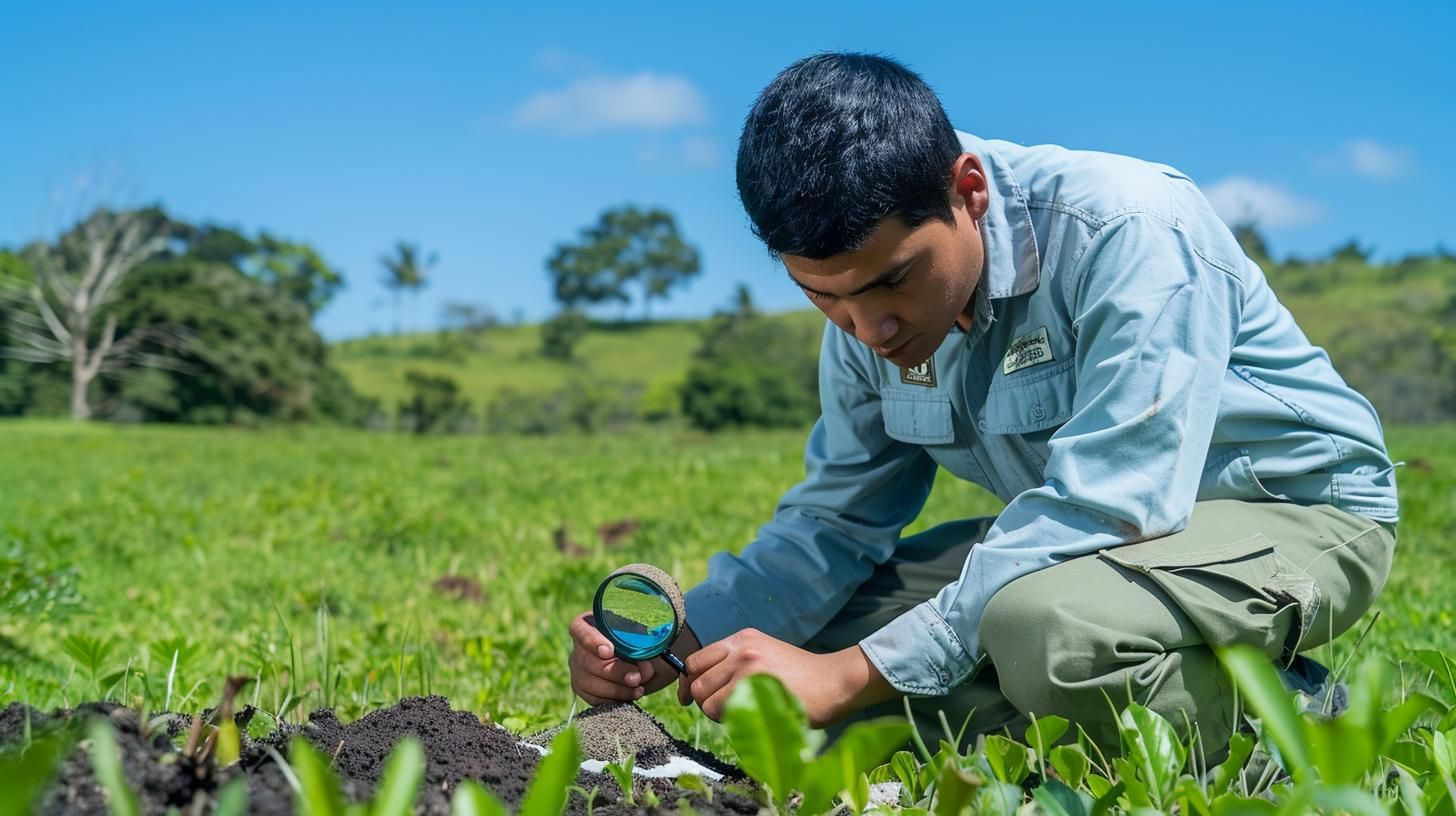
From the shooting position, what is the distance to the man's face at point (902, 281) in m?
2.44

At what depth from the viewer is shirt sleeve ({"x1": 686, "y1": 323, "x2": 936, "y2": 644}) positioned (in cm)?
311

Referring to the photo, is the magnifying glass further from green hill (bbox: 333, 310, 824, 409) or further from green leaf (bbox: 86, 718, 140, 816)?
green hill (bbox: 333, 310, 824, 409)

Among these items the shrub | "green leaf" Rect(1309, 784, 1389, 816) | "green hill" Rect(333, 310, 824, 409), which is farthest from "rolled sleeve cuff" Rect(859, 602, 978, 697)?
"green hill" Rect(333, 310, 824, 409)

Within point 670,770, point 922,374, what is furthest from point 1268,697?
point 922,374

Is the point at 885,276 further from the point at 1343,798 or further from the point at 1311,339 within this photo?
the point at 1311,339

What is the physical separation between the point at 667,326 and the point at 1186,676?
8103cm

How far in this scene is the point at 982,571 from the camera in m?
2.39

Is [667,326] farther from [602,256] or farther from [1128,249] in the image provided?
[1128,249]

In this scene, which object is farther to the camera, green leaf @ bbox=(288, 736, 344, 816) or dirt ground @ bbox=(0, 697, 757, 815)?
dirt ground @ bbox=(0, 697, 757, 815)

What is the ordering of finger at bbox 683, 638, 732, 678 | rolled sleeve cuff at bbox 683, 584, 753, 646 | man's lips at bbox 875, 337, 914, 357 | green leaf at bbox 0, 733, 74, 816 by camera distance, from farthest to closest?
rolled sleeve cuff at bbox 683, 584, 753, 646
man's lips at bbox 875, 337, 914, 357
finger at bbox 683, 638, 732, 678
green leaf at bbox 0, 733, 74, 816

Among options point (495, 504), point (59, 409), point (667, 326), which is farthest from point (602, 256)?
point (495, 504)

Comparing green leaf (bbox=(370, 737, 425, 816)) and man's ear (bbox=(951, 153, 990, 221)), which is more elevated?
man's ear (bbox=(951, 153, 990, 221))

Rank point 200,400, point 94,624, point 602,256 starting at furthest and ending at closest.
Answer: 1. point 602,256
2. point 200,400
3. point 94,624

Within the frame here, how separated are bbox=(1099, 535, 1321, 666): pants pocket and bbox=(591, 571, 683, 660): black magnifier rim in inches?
34.5
